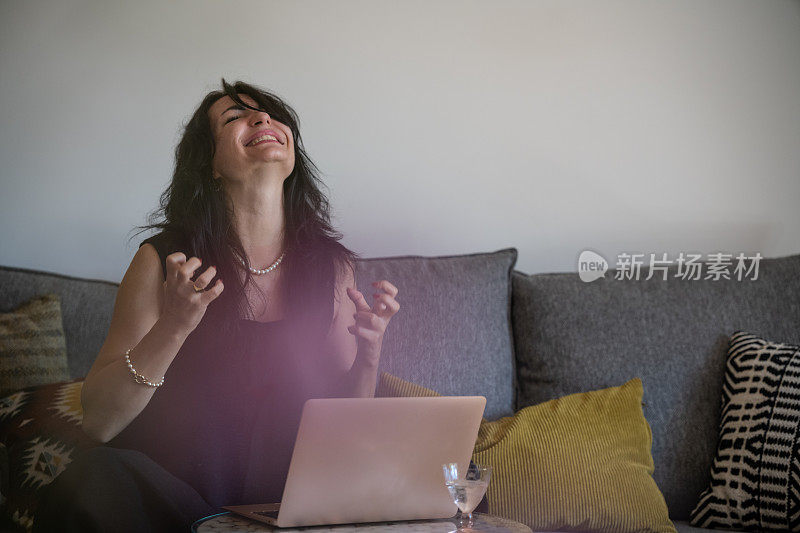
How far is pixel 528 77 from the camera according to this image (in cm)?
220

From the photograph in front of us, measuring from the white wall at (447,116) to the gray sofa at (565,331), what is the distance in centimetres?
27

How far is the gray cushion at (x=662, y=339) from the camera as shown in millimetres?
1681

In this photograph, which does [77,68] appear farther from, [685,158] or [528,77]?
[685,158]

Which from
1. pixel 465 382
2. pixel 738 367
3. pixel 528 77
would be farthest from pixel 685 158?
pixel 465 382

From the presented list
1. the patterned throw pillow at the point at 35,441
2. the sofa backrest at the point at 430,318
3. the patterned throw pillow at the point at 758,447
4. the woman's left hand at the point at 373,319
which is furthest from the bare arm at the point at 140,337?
the patterned throw pillow at the point at 758,447

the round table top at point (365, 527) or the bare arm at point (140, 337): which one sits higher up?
the bare arm at point (140, 337)

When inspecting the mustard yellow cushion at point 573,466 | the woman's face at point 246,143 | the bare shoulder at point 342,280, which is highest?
the woman's face at point 246,143

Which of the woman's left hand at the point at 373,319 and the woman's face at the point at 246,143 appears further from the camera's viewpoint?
the woman's face at the point at 246,143

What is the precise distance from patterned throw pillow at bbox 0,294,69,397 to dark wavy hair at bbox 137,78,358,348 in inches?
13.2

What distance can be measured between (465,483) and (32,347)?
1085 millimetres

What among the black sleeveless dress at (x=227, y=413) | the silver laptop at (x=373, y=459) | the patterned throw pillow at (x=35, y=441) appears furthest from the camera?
the patterned throw pillow at (x=35, y=441)

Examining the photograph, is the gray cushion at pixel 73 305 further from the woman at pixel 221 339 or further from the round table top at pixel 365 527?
the round table top at pixel 365 527

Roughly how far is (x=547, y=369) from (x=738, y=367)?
44cm

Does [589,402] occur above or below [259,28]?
below
